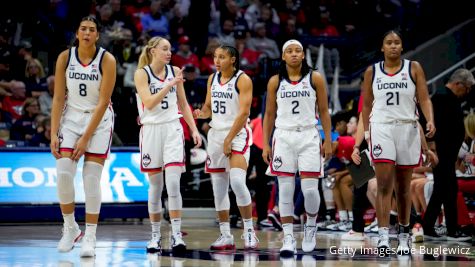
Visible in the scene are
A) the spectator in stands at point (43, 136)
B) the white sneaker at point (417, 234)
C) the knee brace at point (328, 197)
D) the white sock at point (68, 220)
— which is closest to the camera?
the white sock at point (68, 220)

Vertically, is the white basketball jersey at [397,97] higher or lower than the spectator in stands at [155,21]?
lower

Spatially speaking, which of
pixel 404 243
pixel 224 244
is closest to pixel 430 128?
pixel 404 243

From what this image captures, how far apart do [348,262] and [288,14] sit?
13.3 meters

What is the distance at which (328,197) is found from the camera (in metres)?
14.1

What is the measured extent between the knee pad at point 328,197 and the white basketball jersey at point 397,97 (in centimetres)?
476

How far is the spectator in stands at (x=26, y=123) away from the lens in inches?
617

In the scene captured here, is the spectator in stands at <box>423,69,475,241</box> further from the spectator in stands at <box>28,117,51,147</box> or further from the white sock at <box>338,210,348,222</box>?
the spectator in stands at <box>28,117,51,147</box>

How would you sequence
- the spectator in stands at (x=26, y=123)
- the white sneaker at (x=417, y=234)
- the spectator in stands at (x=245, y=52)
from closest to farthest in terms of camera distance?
the white sneaker at (x=417, y=234) → the spectator in stands at (x=26, y=123) → the spectator in stands at (x=245, y=52)

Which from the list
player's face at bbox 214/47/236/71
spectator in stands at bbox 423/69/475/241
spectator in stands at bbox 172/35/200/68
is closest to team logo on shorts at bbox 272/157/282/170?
player's face at bbox 214/47/236/71

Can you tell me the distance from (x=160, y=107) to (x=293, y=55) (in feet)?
4.51

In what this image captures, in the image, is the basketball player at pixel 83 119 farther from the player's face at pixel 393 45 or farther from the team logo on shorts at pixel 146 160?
the player's face at pixel 393 45

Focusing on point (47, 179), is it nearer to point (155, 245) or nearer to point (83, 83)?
point (155, 245)

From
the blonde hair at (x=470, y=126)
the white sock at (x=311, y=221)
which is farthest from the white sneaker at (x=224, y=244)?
the blonde hair at (x=470, y=126)

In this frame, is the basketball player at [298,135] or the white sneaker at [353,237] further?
the white sneaker at [353,237]
